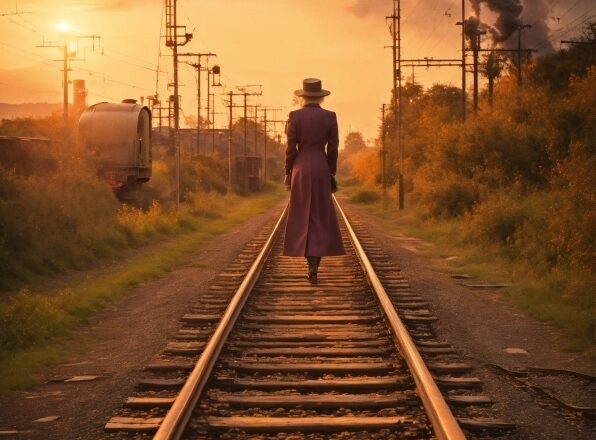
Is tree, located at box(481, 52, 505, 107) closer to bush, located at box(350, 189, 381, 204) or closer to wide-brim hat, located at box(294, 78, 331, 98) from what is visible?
bush, located at box(350, 189, 381, 204)

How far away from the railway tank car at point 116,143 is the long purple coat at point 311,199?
1803cm

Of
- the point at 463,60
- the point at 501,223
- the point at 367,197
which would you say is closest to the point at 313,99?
the point at 501,223

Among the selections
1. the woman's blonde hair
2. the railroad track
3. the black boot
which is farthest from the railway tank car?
the railroad track

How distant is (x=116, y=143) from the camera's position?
27281 mm

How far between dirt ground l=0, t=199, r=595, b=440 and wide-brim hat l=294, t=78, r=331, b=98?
2828 mm

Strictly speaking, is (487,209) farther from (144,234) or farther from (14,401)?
(14,401)

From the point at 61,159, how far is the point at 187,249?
834 centimetres

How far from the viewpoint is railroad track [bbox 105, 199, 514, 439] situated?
459 cm

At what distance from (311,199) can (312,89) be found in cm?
136

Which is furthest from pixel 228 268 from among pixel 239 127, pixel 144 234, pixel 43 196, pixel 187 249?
pixel 239 127

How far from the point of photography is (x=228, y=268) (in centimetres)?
1273

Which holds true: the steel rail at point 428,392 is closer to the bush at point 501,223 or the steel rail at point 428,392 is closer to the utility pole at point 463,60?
the bush at point 501,223

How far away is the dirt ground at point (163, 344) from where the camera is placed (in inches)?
193

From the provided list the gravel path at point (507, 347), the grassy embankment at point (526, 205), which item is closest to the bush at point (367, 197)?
the grassy embankment at point (526, 205)
